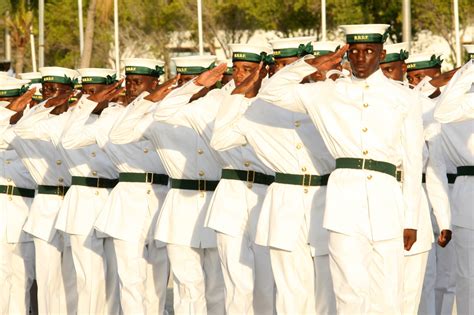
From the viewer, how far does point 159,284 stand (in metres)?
13.2

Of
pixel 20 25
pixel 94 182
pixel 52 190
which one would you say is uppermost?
pixel 20 25

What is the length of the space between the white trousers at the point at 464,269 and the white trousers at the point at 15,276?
4657 mm

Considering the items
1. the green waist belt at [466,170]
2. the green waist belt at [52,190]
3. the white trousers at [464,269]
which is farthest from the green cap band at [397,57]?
the green waist belt at [52,190]

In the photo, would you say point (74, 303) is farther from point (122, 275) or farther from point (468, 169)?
point (468, 169)

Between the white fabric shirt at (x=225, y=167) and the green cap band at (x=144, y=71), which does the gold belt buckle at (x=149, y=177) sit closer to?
the green cap band at (x=144, y=71)

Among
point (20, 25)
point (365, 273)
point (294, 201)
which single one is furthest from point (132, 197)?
point (20, 25)

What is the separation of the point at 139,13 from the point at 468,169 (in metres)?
39.9

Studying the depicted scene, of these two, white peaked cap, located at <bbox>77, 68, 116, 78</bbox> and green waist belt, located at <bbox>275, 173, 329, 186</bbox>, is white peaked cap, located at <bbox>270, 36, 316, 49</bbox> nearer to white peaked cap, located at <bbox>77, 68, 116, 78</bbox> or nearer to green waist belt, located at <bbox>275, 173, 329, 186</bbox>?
green waist belt, located at <bbox>275, 173, 329, 186</bbox>

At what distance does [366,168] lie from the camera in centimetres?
1034

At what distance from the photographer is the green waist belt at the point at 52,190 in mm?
14156

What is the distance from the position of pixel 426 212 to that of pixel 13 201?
509cm

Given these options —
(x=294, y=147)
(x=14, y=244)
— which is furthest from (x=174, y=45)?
(x=294, y=147)

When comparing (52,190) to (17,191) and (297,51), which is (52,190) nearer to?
(17,191)

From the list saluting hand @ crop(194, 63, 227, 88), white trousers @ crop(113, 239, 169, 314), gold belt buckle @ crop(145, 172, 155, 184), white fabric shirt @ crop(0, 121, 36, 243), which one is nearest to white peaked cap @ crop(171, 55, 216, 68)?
saluting hand @ crop(194, 63, 227, 88)
